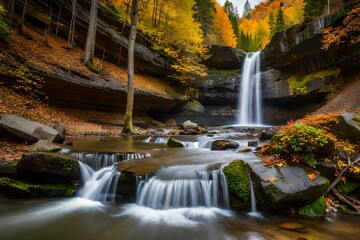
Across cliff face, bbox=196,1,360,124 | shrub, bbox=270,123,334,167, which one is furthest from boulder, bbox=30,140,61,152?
cliff face, bbox=196,1,360,124

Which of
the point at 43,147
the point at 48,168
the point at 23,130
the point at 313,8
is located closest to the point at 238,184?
the point at 48,168

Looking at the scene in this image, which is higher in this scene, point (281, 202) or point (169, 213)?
point (281, 202)

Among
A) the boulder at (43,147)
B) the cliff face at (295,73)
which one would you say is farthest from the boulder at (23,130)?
the cliff face at (295,73)

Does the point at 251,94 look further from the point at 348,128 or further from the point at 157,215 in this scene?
the point at 157,215

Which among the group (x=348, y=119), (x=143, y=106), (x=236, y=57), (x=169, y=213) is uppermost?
(x=236, y=57)

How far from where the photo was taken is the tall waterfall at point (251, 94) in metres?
22.4

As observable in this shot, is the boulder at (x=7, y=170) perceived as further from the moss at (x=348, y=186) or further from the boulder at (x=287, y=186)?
the moss at (x=348, y=186)

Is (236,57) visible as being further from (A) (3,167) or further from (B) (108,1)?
(A) (3,167)

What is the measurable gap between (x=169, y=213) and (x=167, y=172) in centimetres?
106

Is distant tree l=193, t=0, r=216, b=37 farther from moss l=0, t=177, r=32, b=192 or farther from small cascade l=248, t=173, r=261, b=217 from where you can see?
moss l=0, t=177, r=32, b=192

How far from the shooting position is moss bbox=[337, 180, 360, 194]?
5.00 meters

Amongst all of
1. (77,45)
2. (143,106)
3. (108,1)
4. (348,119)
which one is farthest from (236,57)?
(348,119)

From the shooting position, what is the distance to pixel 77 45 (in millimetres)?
17266

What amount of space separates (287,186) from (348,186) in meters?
1.80
